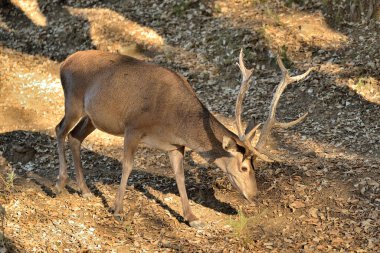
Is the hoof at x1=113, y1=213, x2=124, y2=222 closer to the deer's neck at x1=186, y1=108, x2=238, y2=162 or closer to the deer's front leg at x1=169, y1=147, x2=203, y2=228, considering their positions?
the deer's front leg at x1=169, y1=147, x2=203, y2=228

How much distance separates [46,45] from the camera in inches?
624

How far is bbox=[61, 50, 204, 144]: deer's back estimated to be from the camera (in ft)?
26.1

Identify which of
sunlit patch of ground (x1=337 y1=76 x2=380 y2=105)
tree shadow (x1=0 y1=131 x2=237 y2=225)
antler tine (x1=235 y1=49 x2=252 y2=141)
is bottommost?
tree shadow (x1=0 y1=131 x2=237 y2=225)

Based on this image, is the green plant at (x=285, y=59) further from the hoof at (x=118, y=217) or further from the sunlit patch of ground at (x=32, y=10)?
the sunlit patch of ground at (x=32, y=10)

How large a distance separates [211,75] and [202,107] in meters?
5.60

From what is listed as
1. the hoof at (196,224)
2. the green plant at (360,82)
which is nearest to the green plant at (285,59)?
the green plant at (360,82)

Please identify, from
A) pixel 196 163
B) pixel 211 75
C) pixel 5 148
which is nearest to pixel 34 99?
pixel 5 148

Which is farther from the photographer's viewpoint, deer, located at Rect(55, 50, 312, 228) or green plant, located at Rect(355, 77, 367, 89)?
green plant, located at Rect(355, 77, 367, 89)

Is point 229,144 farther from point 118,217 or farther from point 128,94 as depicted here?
point 118,217

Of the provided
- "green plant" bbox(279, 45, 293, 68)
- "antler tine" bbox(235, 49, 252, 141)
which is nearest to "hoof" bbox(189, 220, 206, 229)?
"antler tine" bbox(235, 49, 252, 141)

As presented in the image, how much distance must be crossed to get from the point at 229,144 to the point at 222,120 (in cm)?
439

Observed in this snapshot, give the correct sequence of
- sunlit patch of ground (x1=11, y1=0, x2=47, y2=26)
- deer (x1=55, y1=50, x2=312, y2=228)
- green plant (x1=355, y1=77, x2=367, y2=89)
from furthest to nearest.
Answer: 1. sunlit patch of ground (x1=11, y1=0, x2=47, y2=26)
2. green plant (x1=355, y1=77, x2=367, y2=89)
3. deer (x1=55, y1=50, x2=312, y2=228)

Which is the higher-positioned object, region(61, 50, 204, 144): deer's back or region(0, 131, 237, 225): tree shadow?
region(61, 50, 204, 144): deer's back

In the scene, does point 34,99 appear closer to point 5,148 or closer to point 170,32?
point 5,148
